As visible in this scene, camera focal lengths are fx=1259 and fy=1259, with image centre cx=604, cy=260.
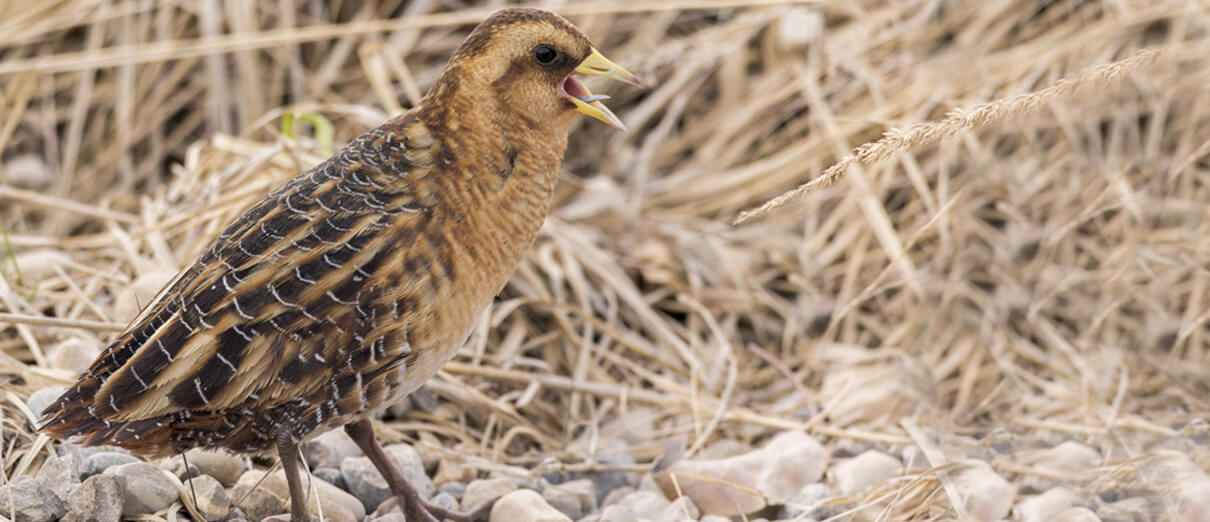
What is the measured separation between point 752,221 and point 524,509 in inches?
94.1

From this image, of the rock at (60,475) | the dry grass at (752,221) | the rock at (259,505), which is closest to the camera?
the rock at (60,475)

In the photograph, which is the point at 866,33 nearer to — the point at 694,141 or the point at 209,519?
the point at 694,141

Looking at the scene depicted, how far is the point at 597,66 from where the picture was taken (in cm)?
293

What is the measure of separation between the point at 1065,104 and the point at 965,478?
101 inches

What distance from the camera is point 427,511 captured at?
3.15 metres

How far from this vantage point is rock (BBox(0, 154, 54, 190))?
539cm

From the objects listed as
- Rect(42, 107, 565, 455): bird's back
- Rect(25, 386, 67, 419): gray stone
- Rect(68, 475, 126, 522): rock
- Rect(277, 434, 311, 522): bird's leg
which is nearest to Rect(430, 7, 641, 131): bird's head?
Rect(42, 107, 565, 455): bird's back

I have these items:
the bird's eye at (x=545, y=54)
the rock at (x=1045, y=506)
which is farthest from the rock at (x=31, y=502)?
the rock at (x=1045, y=506)

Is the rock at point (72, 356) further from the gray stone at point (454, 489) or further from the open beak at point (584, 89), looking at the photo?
the open beak at point (584, 89)

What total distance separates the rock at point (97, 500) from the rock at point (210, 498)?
0.17m

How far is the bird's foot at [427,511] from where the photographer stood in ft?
10.3

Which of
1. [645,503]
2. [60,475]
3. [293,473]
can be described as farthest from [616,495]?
[60,475]

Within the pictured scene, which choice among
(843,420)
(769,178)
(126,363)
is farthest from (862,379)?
(126,363)

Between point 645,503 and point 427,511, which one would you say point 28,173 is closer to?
point 427,511
